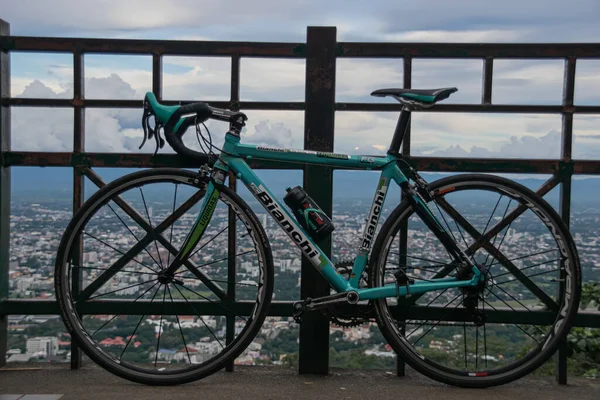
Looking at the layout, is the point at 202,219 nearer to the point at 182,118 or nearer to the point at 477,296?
the point at 182,118

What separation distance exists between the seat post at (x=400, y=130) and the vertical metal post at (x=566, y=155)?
109cm

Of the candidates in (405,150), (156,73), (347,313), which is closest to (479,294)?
(347,313)

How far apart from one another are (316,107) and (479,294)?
4.97ft

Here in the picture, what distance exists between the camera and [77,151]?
389cm

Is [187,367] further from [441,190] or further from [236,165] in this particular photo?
[441,190]

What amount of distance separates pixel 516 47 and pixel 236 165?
193cm

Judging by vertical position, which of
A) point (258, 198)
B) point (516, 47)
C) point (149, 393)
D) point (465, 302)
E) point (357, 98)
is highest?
Answer: point (516, 47)

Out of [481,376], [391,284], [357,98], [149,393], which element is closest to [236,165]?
[357,98]

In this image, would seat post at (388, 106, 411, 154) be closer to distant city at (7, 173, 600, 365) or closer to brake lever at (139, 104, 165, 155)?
distant city at (7, 173, 600, 365)

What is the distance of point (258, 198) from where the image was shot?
139 inches

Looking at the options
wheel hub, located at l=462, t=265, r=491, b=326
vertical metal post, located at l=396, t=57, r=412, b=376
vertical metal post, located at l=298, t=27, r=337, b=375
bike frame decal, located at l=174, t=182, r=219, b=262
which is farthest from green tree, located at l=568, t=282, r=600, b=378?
bike frame decal, located at l=174, t=182, r=219, b=262

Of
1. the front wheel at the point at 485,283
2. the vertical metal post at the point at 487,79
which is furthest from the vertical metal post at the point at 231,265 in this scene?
the vertical metal post at the point at 487,79

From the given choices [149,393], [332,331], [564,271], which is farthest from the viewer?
[332,331]

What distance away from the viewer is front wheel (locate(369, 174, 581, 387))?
11.8 ft
